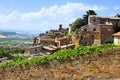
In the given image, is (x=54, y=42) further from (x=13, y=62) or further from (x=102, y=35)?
(x=13, y=62)

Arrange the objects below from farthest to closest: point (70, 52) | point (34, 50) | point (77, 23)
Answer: point (77, 23)
point (34, 50)
point (70, 52)

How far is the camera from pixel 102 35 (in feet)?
143

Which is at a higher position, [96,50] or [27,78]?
[96,50]

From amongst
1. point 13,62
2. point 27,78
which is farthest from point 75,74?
point 13,62

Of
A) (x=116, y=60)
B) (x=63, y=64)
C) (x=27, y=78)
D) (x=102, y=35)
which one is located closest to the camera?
(x=116, y=60)

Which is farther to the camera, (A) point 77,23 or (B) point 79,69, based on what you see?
(A) point 77,23

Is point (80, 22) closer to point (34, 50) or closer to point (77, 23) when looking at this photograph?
point (77, 23)

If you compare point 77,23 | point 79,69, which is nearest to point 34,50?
point 77,23

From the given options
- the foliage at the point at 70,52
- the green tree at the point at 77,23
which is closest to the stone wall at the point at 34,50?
the green tree at the point at 77,23

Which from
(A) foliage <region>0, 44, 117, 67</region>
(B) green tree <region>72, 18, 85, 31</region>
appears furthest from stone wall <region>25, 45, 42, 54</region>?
(A) foliage <region>0, 44, 117, 67</region>

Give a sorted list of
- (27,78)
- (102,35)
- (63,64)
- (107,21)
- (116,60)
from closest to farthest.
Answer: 1. (116,60)
2. (63,64)
3. (27,78)
4. (102,35)
5. (107,21)

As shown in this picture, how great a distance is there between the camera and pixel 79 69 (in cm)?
1002

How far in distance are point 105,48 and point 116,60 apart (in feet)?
1.74

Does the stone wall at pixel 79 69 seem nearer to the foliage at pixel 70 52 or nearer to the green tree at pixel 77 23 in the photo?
the foliage at pixel 70 52
